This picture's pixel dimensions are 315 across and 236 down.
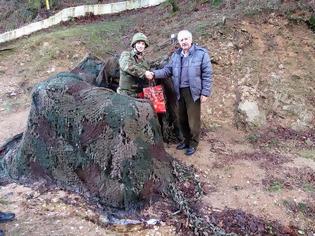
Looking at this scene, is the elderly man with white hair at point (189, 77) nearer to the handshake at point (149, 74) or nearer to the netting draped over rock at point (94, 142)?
the handshake at point (149, 74)

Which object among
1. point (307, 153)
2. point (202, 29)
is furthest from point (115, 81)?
point (307, 153)

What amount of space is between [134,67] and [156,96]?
605mm

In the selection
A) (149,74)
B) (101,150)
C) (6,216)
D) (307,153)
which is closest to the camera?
(6,216)

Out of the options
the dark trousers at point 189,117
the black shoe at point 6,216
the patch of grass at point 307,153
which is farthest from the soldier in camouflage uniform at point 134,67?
the patch of grass at point 307,153

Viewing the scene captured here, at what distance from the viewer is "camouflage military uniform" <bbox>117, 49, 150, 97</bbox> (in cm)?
619

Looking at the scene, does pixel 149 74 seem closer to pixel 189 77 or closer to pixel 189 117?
pixel 189 77

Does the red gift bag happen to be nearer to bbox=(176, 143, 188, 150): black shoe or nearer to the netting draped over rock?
the netting draped over rock

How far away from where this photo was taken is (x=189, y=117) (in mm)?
6551

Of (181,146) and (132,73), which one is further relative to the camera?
(181,146)

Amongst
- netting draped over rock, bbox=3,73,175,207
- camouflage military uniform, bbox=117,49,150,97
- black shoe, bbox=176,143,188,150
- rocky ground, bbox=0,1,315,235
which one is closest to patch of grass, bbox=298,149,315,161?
rocky ground, bbox=0,1,315,235

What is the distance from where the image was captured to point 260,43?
30.3 feet

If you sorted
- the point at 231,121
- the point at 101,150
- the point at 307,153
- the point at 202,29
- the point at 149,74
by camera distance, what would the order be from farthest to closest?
the point at 202,29 < the point at 231,121 < the point at 307,153 < the point at 149,74 < the point at 101,150

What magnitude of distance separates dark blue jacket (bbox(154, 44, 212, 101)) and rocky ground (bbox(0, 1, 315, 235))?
46.5 inches

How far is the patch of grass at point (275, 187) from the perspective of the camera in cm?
612
